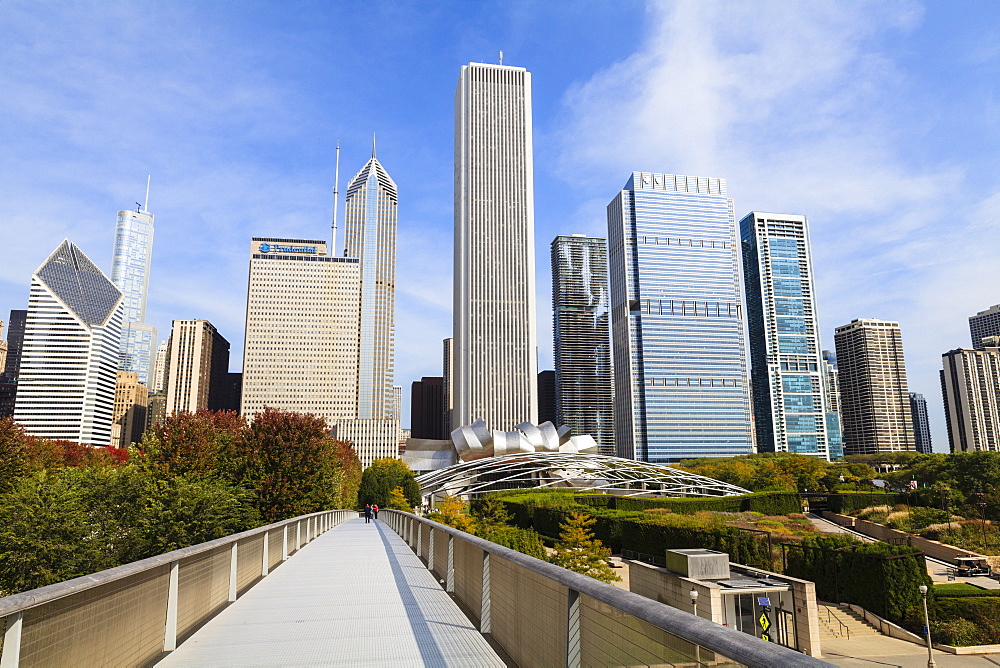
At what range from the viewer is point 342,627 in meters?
6.45

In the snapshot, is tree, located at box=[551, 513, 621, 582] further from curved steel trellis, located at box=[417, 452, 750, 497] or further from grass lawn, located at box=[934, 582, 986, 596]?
curved steel trellis, located at box=[417, 452, 750, 497]

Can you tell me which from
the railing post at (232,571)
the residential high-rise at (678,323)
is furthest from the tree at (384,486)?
the residential high-rise at (678,323)

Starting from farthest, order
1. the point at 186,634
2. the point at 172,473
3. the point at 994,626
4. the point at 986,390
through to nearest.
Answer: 1. the point at 986,390
2. the point at 994,626
3. the point at 172,473
4. the point at 186,634

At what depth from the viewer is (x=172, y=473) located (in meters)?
24.0

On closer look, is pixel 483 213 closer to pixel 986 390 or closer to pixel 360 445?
pixel 360 445

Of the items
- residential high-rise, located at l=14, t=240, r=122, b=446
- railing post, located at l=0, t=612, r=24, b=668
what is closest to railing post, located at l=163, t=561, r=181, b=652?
railing post, located at l=0, t=612, r=24, b=668

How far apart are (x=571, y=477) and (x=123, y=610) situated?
3022 inches

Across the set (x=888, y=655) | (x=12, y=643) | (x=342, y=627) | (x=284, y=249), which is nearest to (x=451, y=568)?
(x=342, y=627)

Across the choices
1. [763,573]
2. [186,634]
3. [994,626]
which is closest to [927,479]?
[994,626]

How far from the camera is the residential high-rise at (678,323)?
168 meters

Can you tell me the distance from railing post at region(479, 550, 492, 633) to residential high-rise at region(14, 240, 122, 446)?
20904 centimetres

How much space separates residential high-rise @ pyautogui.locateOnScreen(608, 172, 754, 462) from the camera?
167500mm

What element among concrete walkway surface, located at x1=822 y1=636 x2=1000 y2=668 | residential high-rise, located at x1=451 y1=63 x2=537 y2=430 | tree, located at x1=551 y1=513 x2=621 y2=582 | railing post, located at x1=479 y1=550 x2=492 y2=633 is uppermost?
residential high-rise, located at x1=451 y1=63 x2=537 y2=430

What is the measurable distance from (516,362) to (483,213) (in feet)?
120
